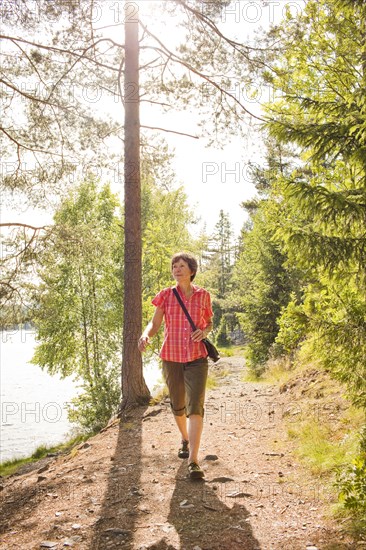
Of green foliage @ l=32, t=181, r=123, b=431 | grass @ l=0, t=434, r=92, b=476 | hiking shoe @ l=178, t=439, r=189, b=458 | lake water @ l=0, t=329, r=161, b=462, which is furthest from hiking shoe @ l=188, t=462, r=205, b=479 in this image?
green foliage @ l=32, t=181, r=123, b=431

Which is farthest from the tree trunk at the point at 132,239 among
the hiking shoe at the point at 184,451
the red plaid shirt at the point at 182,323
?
the red plaid shirt at the point at 182,323

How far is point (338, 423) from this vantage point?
5973 millimetres

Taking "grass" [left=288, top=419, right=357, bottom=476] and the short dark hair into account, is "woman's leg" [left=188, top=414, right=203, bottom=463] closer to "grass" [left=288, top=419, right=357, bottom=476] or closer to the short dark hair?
"grass" [left=288, top=419, right=357, bottom=476]

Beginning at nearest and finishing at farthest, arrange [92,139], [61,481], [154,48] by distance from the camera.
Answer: [61,481] < [154,48] < [92,139]

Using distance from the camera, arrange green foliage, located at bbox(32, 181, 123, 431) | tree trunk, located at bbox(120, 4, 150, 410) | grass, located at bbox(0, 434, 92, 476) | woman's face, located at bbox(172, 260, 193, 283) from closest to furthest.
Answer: woman's face, located at bbox(172, 260, 193, 283)
tree trunk, located at bbox(120, 4, 150, 410)
grass, located at bbox(0, 434, 92, 476)
green foliage, located at bbox(32, 181, 123, 431)

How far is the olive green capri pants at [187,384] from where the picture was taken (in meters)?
4.65

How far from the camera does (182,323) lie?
486 centimetres

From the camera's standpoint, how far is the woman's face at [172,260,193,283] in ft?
16.1

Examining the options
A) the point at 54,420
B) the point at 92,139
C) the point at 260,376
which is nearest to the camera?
the point at 92,139

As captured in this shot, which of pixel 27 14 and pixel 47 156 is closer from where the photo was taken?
pixel 27 14

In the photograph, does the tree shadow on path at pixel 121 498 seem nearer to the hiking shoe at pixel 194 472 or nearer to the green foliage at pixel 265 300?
the hiking shoe at pixel 194 472

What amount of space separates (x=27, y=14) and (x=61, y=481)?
26.6 ft

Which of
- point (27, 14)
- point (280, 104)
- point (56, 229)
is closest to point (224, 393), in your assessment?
point (56, 229)

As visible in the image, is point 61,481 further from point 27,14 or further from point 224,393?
point 27,14
